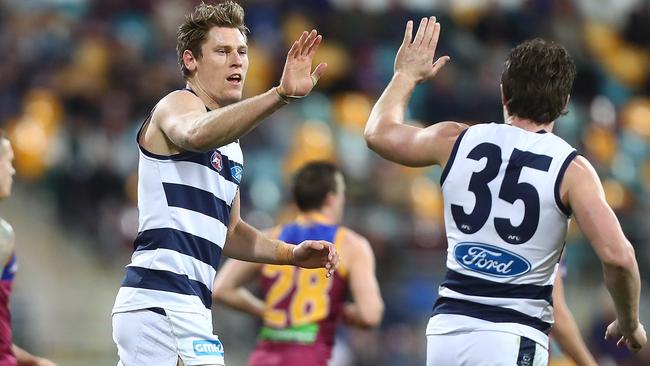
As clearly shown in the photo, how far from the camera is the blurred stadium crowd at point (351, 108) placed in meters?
13.2

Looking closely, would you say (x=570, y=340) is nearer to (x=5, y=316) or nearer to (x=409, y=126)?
(x=409, y=126)

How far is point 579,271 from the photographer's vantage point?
44.1ft

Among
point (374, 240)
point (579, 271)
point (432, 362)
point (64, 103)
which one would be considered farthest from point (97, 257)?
point (432, 362)

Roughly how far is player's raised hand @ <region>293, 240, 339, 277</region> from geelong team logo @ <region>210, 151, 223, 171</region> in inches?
22.2

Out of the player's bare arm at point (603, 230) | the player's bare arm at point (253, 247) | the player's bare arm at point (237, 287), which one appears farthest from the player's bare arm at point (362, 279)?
the player's bare arm at point (603, 230)

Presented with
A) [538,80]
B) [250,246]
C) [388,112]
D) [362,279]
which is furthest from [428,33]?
[362,279]

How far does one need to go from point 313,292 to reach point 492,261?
111 inches

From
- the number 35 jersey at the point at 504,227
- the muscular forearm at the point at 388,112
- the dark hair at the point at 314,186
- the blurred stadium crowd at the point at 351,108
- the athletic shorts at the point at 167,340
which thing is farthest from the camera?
the blurred stadium crowd at the point at 351,108

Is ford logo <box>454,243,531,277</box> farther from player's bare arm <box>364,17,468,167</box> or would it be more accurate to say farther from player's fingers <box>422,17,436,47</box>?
player's fingers <box>422,17,436,47</box>

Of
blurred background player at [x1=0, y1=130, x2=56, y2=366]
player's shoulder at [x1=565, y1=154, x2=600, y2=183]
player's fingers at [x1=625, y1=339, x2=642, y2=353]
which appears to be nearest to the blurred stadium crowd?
blurred background player at [x1=0, y1=130, x2=56, y2=366]

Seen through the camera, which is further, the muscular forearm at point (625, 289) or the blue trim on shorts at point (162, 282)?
the blue trim on shorts at point (162, 282)

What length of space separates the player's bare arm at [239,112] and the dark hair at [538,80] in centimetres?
93

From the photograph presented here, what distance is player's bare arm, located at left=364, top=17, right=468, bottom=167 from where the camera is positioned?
5328 millimetres

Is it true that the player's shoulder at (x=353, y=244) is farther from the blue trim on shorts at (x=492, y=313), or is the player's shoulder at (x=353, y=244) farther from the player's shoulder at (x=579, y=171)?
the player's shoulder at (x=579, y=171)
